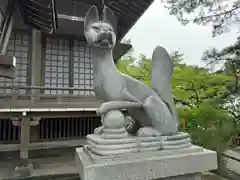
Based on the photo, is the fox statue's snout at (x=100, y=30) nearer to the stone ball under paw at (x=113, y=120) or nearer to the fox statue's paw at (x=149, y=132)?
the stone ball under paw at (x=113, y=120)

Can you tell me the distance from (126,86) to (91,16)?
83 centimetres

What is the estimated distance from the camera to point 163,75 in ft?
7.02

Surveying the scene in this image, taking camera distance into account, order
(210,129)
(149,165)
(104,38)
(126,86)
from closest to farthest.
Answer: (149,165)
(104,38)
(126,86)
(210,129)

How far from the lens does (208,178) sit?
5.11m

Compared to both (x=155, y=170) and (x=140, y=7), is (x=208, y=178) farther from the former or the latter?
(x=140, y=7)

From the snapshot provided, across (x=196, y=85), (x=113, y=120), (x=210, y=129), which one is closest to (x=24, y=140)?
(x=210, y=129)

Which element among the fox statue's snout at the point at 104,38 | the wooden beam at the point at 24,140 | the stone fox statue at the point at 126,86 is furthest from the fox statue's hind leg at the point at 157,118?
the wooden beam at the point at 24,140

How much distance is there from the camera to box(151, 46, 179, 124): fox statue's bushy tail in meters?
2.13

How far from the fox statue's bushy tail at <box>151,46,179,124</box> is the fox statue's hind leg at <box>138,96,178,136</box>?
0.47 ft

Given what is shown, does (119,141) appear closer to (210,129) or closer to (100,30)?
(100,30)

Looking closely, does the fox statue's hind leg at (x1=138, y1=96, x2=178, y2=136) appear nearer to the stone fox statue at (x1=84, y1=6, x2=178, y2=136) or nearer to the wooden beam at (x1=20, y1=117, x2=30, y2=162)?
the stone fox statue at (x1=84, y1=6, x2=178, y2=136)

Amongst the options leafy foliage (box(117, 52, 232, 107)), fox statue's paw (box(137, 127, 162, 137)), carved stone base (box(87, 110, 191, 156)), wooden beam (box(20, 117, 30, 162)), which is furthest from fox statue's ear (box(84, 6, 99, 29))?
leafy foliage (box(117, 52, 232, 107))

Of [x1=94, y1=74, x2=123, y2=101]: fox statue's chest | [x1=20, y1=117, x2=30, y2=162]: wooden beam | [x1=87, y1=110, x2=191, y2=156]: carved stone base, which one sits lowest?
[x1=20, y1=117, x2=30, y2=162]: wooden beam

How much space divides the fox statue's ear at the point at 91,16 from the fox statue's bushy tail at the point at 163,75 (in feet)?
2.45
